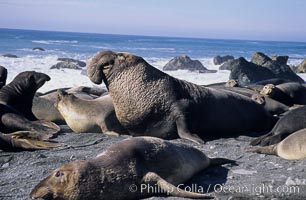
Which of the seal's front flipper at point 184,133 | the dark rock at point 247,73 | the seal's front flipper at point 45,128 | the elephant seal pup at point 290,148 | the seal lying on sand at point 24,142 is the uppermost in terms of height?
the elephant seal pup at point 290,148

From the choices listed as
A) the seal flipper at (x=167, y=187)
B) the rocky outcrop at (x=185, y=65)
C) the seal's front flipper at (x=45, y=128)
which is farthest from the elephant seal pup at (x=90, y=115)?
the rocky outcrop at (x=185, y=65)

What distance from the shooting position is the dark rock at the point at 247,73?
21047 mm

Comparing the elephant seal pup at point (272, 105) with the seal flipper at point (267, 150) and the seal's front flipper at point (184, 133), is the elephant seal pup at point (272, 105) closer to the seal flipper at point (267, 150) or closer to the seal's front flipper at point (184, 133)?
the seal's front flipper at point (184, 133)

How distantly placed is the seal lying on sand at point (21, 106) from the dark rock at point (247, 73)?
1342 cm

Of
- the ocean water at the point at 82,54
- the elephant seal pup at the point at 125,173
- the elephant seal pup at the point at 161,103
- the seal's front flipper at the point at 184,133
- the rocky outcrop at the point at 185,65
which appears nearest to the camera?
the elephant seal pup at the point at 125,173

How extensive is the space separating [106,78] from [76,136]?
0.93 m

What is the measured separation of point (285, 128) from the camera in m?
6.27

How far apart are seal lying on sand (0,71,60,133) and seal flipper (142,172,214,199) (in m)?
3.48

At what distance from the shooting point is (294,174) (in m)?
4.72

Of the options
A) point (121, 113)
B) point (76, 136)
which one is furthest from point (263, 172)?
point (76, 136)

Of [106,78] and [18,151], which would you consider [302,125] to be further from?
[18,151]

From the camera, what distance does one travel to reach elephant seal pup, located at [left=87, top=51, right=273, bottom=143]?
6.73 m

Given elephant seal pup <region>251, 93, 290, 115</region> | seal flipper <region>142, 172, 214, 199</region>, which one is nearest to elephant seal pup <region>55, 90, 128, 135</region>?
seal flipper <region>142, 172, 214, 199</region>

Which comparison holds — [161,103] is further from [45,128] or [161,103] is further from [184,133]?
[45,128]
